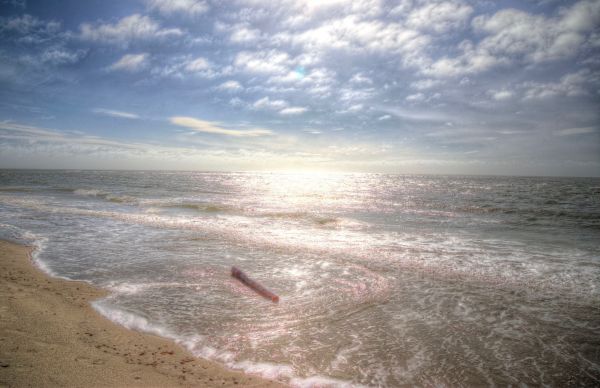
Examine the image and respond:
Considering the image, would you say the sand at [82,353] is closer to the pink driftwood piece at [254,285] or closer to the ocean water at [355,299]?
the ocean water at [355,299]

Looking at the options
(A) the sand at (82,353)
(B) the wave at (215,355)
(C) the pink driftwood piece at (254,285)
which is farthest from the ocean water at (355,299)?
(A) the sand at (82,353)

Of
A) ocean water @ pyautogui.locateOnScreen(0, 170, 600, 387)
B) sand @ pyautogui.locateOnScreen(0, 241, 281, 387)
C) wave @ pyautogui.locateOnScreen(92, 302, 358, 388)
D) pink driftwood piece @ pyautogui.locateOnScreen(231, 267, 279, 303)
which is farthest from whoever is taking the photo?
pink driftwood piece @ pyautogui.locateOnScreen(231, 267, 279, 303)

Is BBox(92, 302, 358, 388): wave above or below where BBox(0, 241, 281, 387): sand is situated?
below

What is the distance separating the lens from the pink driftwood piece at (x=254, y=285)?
7477 mm

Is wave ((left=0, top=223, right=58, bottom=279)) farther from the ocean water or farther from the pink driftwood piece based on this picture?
the pink driftwood piece

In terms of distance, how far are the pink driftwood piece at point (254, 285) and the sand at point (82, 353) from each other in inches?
102

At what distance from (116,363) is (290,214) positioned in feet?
66.9

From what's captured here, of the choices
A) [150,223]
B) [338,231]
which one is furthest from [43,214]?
[338,231]

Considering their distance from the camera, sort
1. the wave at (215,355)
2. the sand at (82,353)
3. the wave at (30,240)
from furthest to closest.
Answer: the wave at (30,240)
the wave at (215,355)
the sand at (82,353)

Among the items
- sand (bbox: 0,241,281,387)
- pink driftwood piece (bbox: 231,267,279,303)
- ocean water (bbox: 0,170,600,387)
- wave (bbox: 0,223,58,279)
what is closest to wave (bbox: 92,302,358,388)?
ocean water (bbox: 0,170,600,387)

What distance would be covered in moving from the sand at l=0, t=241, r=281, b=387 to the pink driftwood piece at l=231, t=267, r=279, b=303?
8.53 feet

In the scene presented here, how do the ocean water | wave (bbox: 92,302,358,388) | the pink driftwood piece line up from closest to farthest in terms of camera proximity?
wave (bbox: 92,302,358,388), the ocean water, the pink driftwood piece

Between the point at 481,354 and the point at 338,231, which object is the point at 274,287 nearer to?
the point at 481,354

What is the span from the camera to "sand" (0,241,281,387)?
408 centimetres
